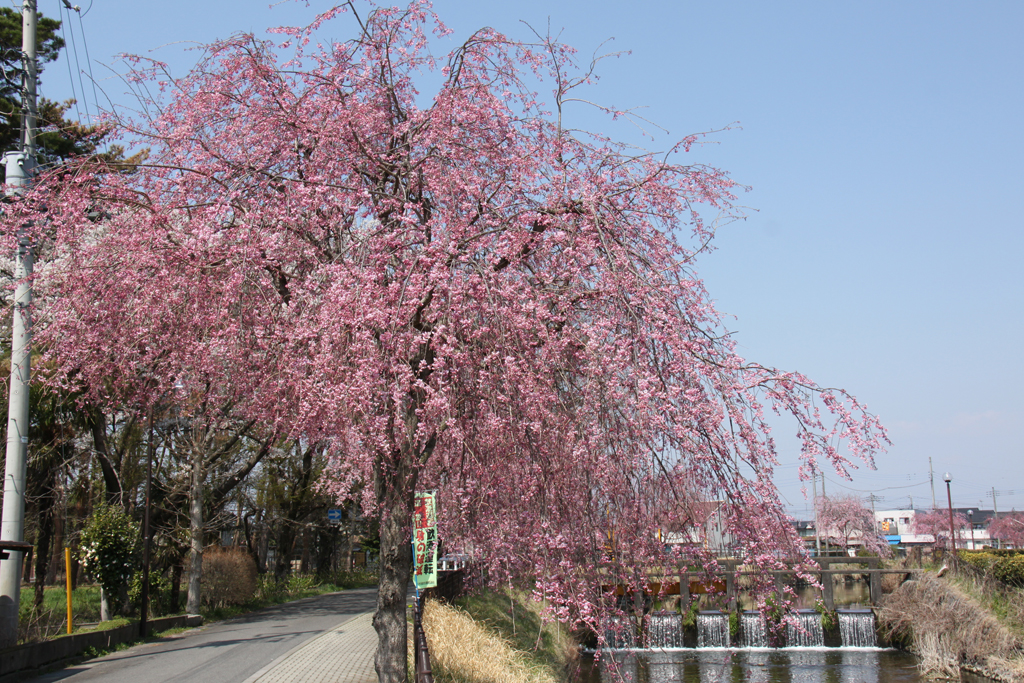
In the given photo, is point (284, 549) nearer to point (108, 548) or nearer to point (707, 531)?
point (108, 548)

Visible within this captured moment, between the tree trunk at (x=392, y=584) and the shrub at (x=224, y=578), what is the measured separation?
16825 millimetres

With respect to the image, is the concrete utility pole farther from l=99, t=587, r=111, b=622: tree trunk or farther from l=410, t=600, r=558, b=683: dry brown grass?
l=99, t=587, r=111, b=622: tree trunk

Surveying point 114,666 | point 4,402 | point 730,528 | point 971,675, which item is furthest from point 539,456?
point 971,675

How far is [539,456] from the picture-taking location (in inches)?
246

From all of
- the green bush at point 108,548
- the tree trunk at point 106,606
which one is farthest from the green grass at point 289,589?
the green bush at point 108,548

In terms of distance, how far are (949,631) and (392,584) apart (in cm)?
2063

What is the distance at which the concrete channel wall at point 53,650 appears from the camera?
11.4 meters

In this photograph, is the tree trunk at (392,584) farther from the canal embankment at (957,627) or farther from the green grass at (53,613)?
the canal embankment at (957,627)

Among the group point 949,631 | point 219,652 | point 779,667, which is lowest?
point 779,667

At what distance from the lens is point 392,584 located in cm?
829

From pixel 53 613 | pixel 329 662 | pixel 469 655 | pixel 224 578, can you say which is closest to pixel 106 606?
pixel 53 613

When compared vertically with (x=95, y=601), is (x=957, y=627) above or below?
below

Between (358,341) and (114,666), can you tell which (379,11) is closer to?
(358,341)

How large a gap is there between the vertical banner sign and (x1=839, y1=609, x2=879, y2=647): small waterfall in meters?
25.4
